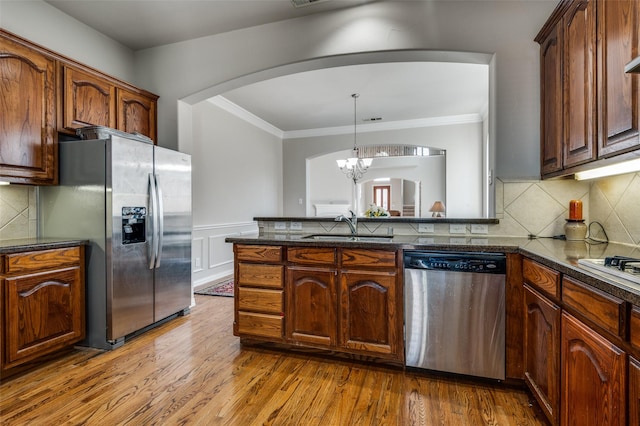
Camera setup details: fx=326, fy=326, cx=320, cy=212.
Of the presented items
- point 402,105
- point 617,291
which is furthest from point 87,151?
point 402,105

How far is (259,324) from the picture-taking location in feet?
8.30

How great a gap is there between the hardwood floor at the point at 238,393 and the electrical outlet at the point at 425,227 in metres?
1.12

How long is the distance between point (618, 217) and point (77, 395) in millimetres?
3518

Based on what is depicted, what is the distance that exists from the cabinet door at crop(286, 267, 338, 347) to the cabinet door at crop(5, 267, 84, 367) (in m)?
1.66

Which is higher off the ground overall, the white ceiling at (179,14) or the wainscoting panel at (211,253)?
the white ceiling at (179,14)

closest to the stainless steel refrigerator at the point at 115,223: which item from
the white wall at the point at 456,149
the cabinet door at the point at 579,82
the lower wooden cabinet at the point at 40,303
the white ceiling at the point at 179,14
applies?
the lower wooden cabinet at the point at 40,303

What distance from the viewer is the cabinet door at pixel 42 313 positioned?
2.12m

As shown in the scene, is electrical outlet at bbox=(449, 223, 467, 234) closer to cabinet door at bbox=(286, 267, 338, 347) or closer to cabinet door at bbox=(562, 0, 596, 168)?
cabinet door at bbox=(562, 0, 596, 168)

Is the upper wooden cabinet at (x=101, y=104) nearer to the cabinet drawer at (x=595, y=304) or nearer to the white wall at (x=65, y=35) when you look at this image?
the white wall at (x=65, y=35)

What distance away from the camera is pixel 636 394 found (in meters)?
0.98

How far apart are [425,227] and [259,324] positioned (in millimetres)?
1567

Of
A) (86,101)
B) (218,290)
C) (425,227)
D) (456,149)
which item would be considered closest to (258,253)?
(425,227)

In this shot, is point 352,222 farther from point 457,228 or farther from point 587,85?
point 587,85

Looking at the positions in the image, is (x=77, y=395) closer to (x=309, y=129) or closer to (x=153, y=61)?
(x=153, y=61)
